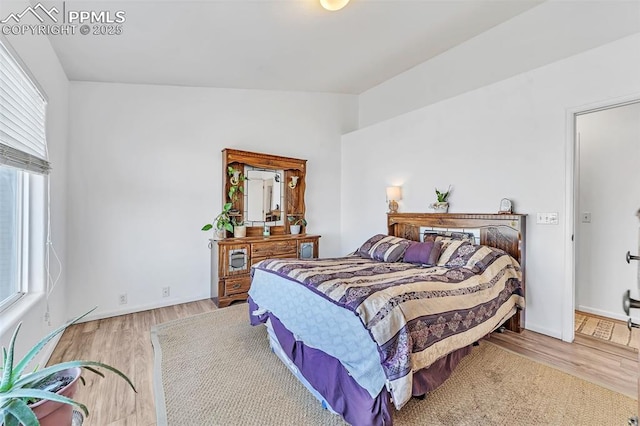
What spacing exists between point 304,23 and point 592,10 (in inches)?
107

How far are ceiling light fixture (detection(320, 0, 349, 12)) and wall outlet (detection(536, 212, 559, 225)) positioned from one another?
2.65 m

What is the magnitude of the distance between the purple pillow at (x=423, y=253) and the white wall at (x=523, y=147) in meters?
0.76

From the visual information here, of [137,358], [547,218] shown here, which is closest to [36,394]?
[137,358]

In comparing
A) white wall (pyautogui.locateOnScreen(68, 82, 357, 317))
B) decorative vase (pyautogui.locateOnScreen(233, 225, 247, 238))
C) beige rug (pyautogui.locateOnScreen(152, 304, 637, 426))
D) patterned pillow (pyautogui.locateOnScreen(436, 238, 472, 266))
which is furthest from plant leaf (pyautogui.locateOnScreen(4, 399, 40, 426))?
decorative vase (pyautogui.locateOnScreen(233, 225, 247, 238))

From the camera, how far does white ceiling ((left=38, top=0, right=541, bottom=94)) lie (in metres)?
2.45

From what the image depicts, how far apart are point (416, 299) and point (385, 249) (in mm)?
1491

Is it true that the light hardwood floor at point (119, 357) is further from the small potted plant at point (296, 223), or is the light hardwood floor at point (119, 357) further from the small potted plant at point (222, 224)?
the small potted plant at point (296, 223)

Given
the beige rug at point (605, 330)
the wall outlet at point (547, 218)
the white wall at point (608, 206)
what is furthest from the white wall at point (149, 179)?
the beige rug at point (605, 330)

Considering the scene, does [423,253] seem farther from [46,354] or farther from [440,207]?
[46,354]

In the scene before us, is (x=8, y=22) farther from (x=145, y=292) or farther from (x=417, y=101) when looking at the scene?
(x=417, y=101)

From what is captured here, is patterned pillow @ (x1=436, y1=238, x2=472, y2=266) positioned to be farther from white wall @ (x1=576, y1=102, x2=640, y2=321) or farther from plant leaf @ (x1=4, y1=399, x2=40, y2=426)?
plant leaf @ (x1=4, y1=399, x2=40, y2=426)

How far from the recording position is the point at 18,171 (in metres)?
2.10

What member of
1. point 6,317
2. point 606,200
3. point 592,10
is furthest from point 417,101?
point 6,317

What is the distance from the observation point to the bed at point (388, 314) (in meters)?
1.55
